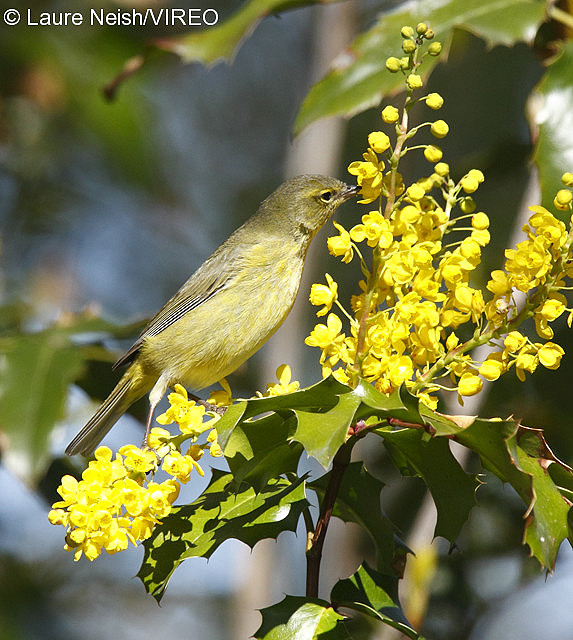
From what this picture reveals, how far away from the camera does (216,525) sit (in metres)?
2.13

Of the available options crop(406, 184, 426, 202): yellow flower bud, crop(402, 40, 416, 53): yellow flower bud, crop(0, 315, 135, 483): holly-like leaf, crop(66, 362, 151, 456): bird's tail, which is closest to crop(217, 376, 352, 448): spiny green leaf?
crop(406, 184, 426, 202): yellow flower bud

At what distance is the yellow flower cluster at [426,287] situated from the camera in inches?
76.2

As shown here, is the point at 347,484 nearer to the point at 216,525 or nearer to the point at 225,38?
the point at 216,525

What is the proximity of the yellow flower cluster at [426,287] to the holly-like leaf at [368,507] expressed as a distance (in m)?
0.32

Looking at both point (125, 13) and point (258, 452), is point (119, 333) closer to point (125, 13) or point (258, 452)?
point (258, 452)

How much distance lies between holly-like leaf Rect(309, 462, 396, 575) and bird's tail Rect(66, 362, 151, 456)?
171cm

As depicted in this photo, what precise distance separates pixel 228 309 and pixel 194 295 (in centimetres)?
38

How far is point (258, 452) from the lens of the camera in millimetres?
1958

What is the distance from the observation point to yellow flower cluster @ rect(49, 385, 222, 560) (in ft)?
6.38

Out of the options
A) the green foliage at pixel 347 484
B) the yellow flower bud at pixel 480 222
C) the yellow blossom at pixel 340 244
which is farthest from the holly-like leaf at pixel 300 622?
the yellow flower bud at pixel 480 222

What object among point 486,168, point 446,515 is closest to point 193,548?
point 446,515

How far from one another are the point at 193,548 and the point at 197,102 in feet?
28.3
